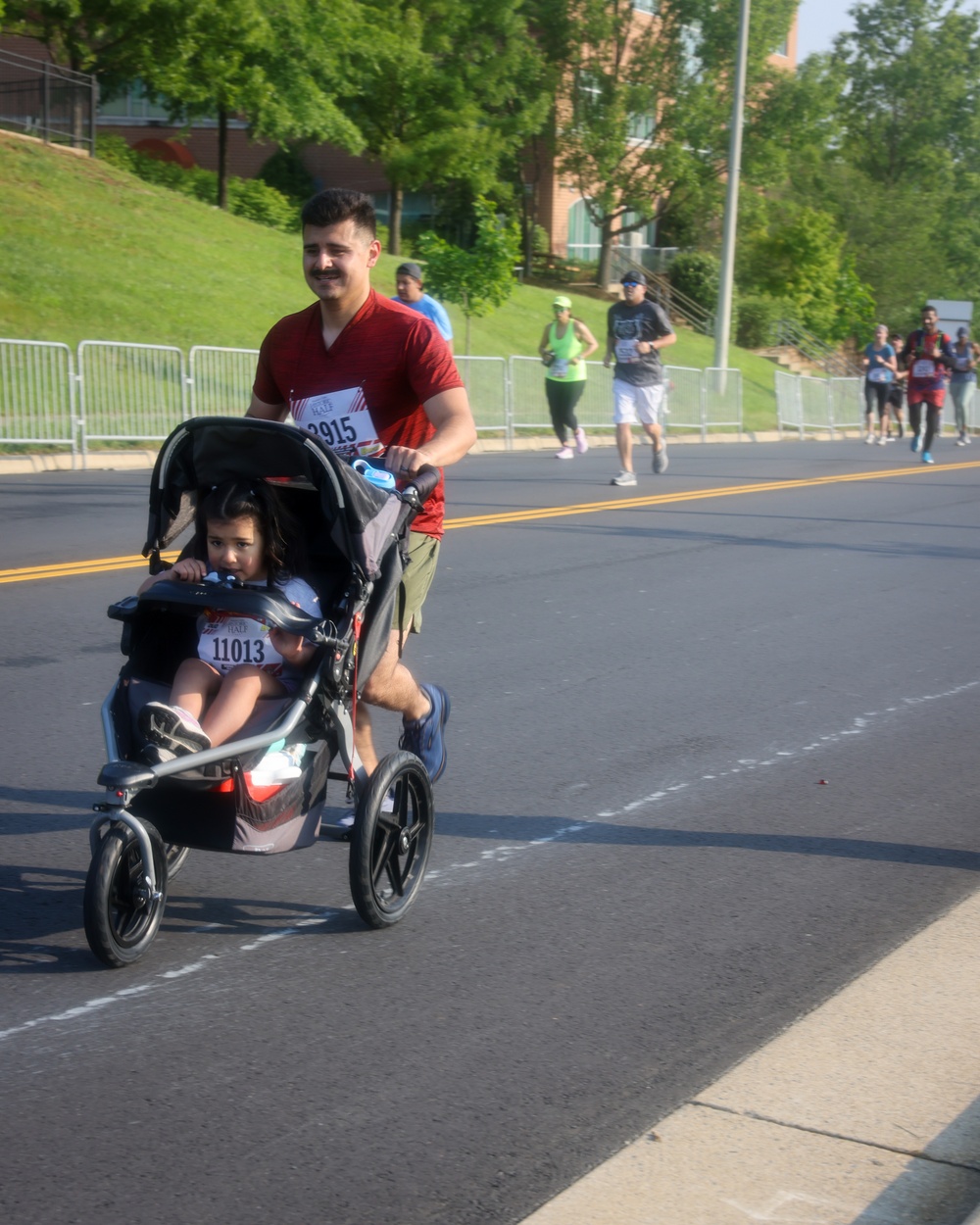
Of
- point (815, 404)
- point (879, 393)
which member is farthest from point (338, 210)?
point (815, 404)

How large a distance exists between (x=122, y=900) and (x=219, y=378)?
1656cm

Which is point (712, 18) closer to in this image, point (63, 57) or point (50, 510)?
point (63, 57)

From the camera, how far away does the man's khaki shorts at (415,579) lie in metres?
4.70

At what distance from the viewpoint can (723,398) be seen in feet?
101

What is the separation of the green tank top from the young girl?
15.2 metres

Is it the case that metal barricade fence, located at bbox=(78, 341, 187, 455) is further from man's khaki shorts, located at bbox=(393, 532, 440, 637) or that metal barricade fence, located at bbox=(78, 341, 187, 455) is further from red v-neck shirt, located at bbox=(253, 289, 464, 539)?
man's khaki shorts, located at bbox=(393, 532, 440, 637)

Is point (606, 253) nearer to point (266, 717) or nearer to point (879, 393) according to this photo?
point (879, 393)

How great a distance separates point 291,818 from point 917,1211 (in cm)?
186

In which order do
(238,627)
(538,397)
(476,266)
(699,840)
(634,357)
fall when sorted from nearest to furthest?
(238,627) → (699,840) → (634,357) → (476,266) → (538,397)

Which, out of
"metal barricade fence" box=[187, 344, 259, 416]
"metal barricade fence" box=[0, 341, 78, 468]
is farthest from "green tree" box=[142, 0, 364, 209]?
"metal barricade fence" box=[0, 341, 78, 468]

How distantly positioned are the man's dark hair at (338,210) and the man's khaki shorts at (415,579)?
91 centimetres

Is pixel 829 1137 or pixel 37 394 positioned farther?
pixel 37 394

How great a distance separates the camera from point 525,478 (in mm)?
17062

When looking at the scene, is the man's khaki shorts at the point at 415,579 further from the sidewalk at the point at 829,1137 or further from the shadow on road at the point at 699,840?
the sidewalk at the point at 829,1137
